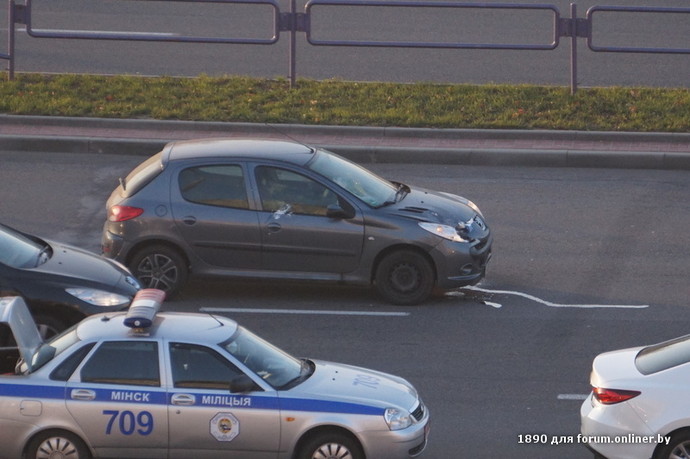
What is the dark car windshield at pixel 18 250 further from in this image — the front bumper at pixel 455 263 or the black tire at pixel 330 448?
the front bumper at pixel 455 263

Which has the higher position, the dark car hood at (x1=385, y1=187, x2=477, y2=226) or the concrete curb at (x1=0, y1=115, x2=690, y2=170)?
the concrete curb at (x1=0, y1=115, x2=690, y2=170)

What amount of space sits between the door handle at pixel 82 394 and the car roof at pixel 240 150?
494 cm

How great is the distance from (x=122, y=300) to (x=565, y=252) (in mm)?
5791

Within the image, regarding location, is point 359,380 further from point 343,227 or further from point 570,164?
point 570,164

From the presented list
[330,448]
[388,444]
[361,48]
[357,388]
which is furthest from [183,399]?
[361,48]

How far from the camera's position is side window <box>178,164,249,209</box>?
12.6 metres

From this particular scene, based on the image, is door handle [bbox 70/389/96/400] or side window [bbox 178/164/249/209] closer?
door handle [bbox 70/389/96/400]

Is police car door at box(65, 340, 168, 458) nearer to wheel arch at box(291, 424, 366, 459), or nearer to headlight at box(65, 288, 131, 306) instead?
wheel arch at box(291, 424, 366, 459)

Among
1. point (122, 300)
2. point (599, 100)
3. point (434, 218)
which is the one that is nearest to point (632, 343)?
point (434, 218)

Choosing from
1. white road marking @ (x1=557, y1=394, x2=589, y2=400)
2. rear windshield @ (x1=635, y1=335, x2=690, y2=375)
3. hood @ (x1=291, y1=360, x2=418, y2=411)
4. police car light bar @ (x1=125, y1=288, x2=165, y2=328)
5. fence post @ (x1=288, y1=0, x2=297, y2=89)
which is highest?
fence post @ (x1=288, y1=0, x2=297, y2=89)

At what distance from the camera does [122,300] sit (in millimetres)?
10703

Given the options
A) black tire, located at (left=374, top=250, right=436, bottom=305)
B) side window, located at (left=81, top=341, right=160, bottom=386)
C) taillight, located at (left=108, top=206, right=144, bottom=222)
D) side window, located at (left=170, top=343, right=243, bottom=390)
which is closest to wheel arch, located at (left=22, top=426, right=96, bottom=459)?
side window, located at (left=81, top=341, right=160, bottom=386)

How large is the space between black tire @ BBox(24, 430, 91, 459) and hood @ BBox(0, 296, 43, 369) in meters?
0.62

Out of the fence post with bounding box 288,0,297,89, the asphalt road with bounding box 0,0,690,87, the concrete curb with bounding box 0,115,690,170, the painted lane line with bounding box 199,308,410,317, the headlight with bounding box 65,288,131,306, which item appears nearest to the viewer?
the headlight with bounding box 65,288,131,306
